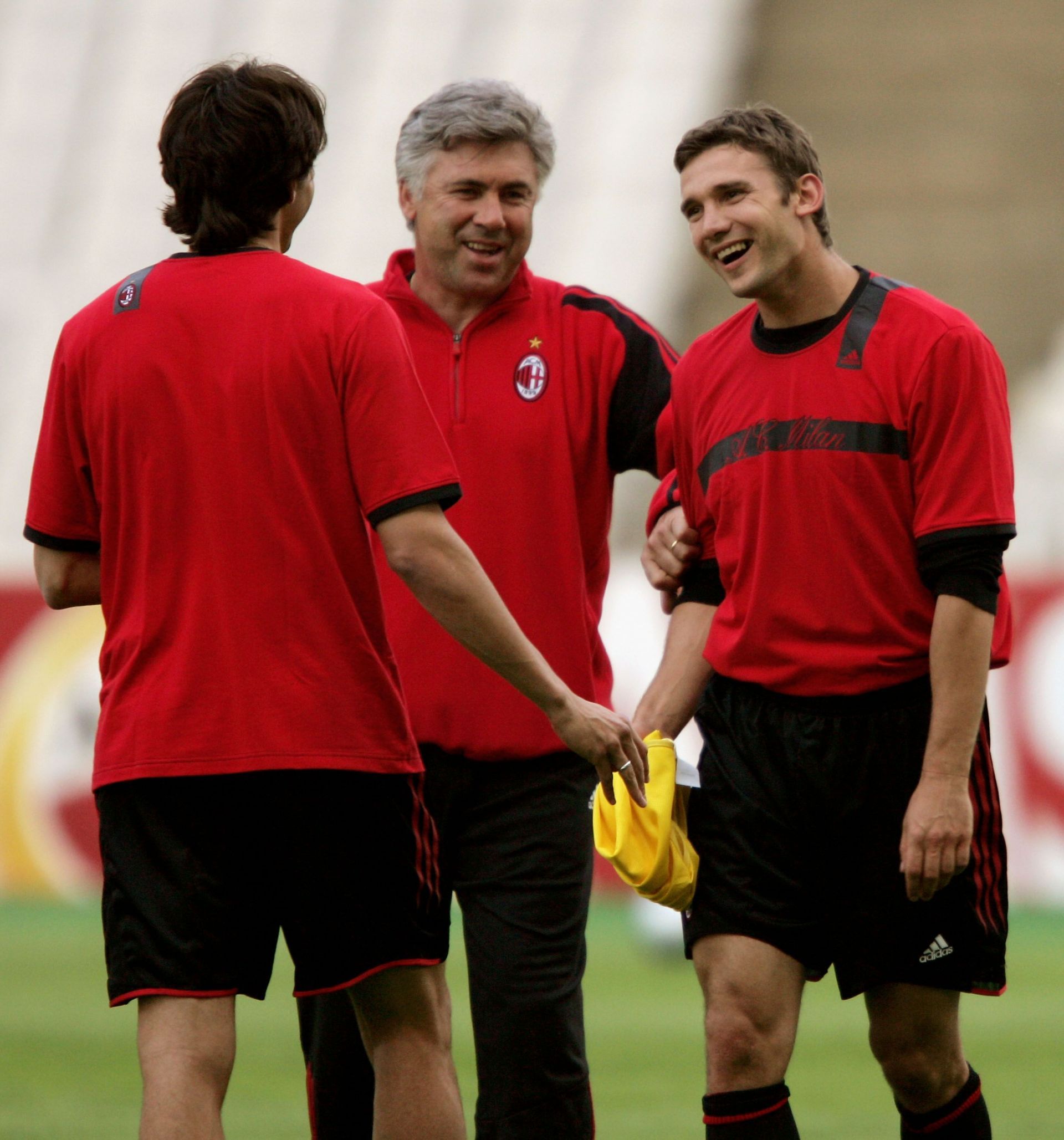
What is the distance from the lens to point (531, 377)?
4109mm

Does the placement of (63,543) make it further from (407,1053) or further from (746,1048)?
(746,1048)

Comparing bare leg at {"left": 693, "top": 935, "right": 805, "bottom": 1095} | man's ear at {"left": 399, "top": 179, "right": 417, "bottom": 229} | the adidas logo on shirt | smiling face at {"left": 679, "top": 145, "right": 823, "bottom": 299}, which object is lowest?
bare leg at {"left": 693, "top": 935, "right": 805, "bottom": 1095}

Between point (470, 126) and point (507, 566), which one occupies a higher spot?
point (470, 126)

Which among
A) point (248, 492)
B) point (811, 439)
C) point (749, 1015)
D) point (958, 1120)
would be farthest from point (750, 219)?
point (958, 1120)

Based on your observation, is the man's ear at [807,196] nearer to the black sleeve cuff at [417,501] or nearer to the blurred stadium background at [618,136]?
the black sleeve cuff at [417,501]

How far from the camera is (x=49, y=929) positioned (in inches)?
401

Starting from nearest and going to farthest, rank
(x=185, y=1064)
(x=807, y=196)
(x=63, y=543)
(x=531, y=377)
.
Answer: (x=185, y=1064) → (x=63, y=543) → (x=807, y=196) → (x=531, y=377)

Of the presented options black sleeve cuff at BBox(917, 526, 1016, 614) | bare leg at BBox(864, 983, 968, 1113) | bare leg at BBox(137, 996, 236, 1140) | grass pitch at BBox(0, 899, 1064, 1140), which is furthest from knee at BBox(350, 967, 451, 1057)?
grass pitch at BBox(0, 899, 1064, 1140)

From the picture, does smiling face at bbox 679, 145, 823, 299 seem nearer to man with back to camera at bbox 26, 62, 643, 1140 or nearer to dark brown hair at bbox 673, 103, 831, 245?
dark brown hair at bbox 673, 103, 831, 245

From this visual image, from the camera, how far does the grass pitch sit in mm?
5734

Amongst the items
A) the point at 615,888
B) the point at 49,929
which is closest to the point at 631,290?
the point at 615,888

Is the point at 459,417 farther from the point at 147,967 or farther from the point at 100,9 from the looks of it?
the point at 100,9

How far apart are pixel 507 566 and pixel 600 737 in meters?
0.72

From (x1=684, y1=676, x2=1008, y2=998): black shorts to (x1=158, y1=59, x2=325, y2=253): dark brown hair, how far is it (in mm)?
1288
